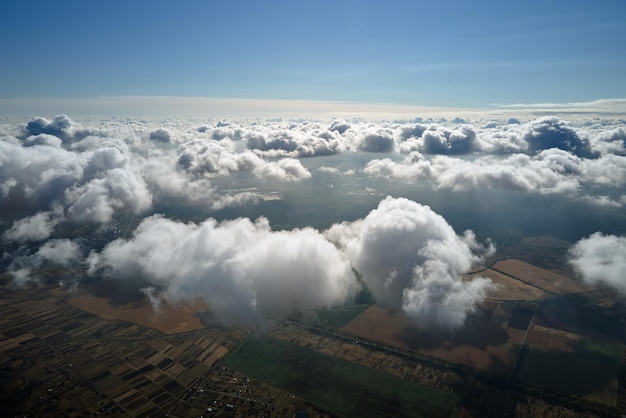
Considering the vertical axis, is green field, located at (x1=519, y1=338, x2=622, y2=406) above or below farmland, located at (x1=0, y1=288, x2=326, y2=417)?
above

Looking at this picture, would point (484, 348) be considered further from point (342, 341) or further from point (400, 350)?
point (342, 341)

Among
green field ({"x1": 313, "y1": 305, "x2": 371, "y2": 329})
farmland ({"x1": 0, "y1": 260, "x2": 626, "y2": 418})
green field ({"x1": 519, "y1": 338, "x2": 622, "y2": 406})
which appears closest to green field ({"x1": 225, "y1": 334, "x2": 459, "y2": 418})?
farmland ({"x1": 0, "y1": 260, "x2": 626, "y2": 418})

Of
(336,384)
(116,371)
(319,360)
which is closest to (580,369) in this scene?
(336,384)

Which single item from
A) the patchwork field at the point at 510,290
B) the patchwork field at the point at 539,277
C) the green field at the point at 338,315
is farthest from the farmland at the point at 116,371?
the patchwork field at the point at 539,277

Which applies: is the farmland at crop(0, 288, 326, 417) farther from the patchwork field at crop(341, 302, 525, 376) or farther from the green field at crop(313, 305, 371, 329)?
the patchwork field at crop(341, 302, 525, 376)

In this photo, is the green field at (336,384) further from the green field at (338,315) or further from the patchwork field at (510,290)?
the patchwork field at (510,290)

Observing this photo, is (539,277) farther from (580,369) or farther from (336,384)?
(336,384)
